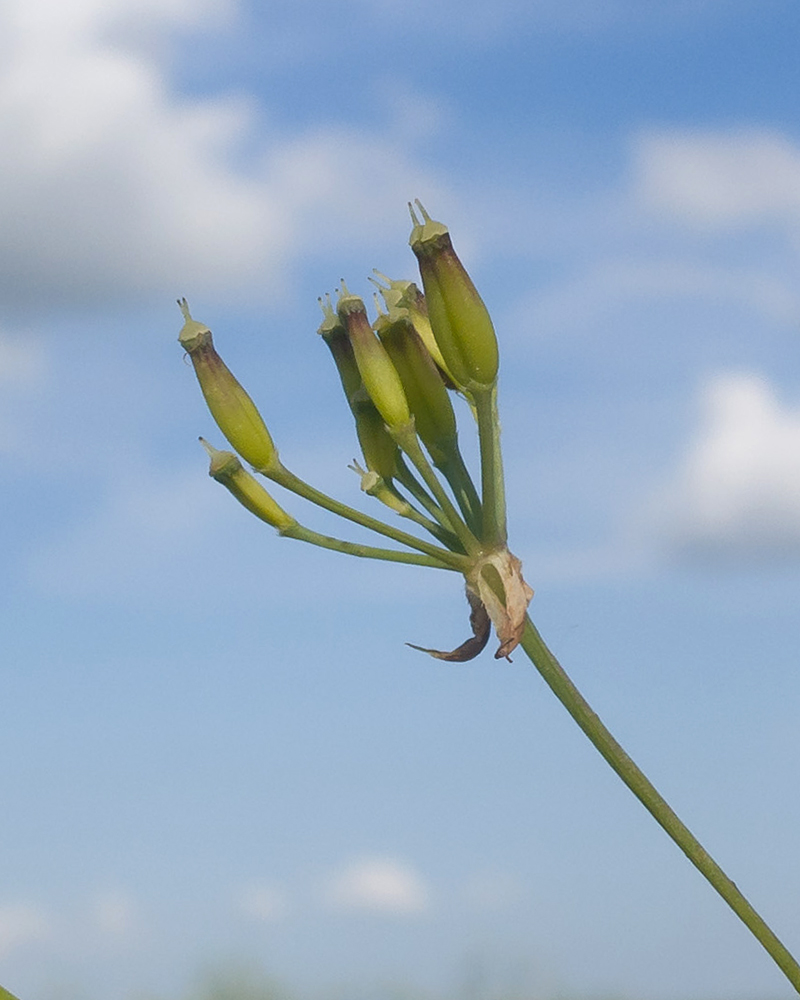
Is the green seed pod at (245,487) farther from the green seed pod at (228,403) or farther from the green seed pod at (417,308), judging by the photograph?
the green seed pod at (417,308)

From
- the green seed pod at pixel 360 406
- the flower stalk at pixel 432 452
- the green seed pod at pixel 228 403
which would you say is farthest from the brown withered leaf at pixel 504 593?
the green seed pod at pixel 228 403

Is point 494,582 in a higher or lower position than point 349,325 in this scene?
lower

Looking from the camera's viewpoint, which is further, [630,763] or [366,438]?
[366,438]

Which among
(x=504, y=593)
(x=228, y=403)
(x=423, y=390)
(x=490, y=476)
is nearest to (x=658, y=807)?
(x=504, y=593)

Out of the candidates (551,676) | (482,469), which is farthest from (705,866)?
(482,469)

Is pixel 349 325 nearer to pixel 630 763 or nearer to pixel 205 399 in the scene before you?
pixel 205 399

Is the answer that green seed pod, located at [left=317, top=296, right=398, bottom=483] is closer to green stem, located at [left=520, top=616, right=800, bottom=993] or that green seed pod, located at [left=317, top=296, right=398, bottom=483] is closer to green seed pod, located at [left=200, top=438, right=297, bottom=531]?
green seed pod, located at [left=200, top=438, right=297, bottom=531]

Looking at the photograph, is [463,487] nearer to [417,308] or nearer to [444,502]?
[444,502]
